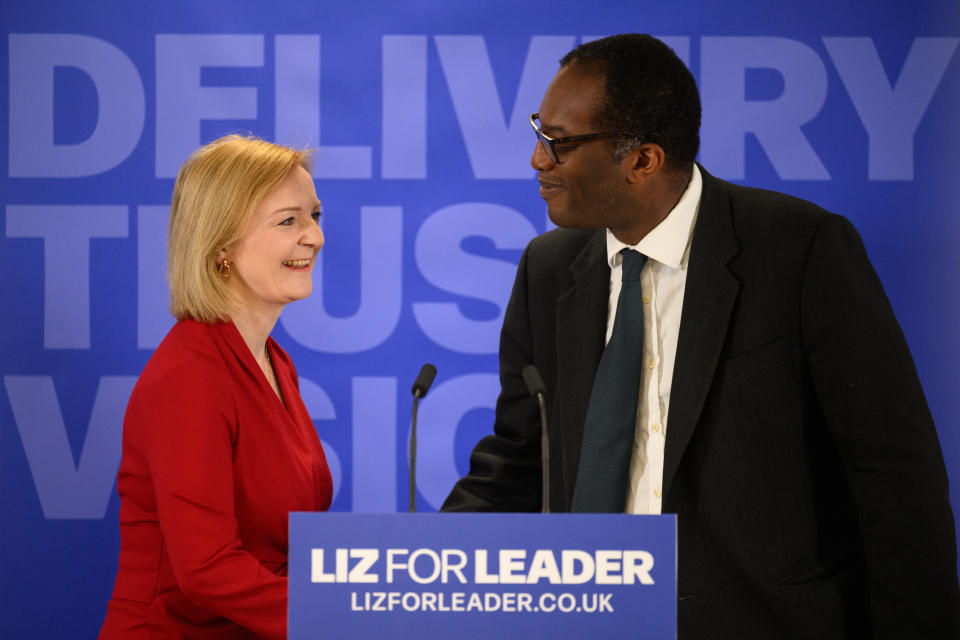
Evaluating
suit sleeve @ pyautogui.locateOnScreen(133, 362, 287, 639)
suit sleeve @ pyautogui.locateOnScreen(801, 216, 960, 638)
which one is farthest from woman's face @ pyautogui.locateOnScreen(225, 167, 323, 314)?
suit sleeve @ pyautogui.locateOnScreen(801, 216, 960, 638)

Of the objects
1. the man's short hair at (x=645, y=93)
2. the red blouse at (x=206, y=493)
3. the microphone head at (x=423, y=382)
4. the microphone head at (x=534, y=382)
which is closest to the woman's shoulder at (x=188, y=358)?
the red blouse at (x=206, y=493)

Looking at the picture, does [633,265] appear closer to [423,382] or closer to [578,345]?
[578,345]

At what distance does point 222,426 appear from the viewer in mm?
1819

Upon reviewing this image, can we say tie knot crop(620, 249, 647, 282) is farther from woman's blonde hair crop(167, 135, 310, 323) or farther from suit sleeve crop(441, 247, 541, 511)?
woman's blonde hair crop(167, 135, 310, 323)

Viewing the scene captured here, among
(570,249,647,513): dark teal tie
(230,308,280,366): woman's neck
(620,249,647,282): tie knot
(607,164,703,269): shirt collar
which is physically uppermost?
(607,164,703,269): shirt collar

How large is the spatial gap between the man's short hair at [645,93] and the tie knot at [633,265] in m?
0.19

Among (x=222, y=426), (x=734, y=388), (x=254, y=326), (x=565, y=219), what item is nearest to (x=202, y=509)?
(x=222, y=426)

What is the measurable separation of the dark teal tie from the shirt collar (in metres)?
0.11

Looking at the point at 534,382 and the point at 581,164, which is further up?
the point at 581,164

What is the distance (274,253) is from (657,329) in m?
0.85

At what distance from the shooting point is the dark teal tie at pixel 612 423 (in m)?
1.75

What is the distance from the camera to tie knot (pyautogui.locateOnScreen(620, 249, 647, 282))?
1.84 m

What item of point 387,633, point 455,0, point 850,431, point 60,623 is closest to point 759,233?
point 850,431

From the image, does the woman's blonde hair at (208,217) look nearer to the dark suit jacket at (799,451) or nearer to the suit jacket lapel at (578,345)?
the suit jacket lapel at (578,345)
